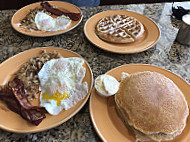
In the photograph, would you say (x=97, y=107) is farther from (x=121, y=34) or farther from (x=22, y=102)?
(x=121, y=34)

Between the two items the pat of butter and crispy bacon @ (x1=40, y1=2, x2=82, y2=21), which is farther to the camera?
crispy bacon @ (x1=40, y1=2, x2=82, y2=21)

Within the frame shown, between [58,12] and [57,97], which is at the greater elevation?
[58,12]

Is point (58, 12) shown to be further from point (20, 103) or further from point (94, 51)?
point (20, 103)

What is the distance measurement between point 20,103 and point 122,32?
131cm

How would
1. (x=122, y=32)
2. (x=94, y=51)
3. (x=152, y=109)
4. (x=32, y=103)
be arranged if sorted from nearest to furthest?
(x=152, y=109) < (x=32, y=103) < (x=94, y=51) < (x=122, y=32)

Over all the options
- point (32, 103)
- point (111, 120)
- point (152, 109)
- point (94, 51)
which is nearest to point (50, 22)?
point (94, 51)

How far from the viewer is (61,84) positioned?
127cm

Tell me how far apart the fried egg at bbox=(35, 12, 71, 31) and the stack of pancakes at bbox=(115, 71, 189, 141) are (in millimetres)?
1173

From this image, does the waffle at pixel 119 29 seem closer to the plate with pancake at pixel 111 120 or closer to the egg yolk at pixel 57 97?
the plate with pancake at pixel 111 120

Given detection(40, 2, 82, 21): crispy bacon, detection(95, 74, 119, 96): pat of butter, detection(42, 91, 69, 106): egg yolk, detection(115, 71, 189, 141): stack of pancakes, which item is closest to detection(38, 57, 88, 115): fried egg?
detection(42, 91, 69, 106): egg yolk

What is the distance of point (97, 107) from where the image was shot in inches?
45.1

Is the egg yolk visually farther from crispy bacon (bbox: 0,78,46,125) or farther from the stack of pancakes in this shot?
the stack of pancakes

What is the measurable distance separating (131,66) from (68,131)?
30.2 inches

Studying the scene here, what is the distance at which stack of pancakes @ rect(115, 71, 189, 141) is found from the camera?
978 millimetres
